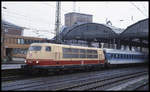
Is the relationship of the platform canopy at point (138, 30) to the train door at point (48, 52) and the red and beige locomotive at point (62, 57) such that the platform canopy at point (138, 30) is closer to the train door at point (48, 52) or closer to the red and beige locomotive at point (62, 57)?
the red and beige locomotive at point (62, 57)

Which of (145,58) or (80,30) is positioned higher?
(80,30)

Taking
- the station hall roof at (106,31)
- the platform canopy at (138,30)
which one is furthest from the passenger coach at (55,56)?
the platform canopy at (138,30)

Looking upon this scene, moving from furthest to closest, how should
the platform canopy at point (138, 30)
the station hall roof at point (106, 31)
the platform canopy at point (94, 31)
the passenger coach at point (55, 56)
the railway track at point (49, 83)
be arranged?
the platform canopy at point (94, 31) < the station hall roof at point (106, 31) < the platform canopy at point (138, 30) < the passenger coach at point (55, 56) < the railway track at point (49, 83)

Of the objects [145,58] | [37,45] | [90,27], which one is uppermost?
[90,27]

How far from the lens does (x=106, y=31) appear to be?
4072 cm

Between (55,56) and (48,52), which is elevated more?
(48,52)

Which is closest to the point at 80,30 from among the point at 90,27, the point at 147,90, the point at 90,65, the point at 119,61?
the point at 90,27

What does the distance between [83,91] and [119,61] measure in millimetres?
21609

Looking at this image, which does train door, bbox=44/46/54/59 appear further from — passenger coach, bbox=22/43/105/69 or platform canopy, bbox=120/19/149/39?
platform canopy, bbox=120/19/149/39

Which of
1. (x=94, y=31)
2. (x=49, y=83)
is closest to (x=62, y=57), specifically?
(x=49, y=83)

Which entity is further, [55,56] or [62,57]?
[62,57]

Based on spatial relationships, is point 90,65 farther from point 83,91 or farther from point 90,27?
point 90,27

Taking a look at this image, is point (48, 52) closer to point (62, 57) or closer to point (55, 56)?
point (55, 56)

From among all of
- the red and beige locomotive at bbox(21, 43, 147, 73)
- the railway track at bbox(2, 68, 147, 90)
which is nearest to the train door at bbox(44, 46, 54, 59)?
the red and beige locomotive at bbox(21, 43, 147, 73)
